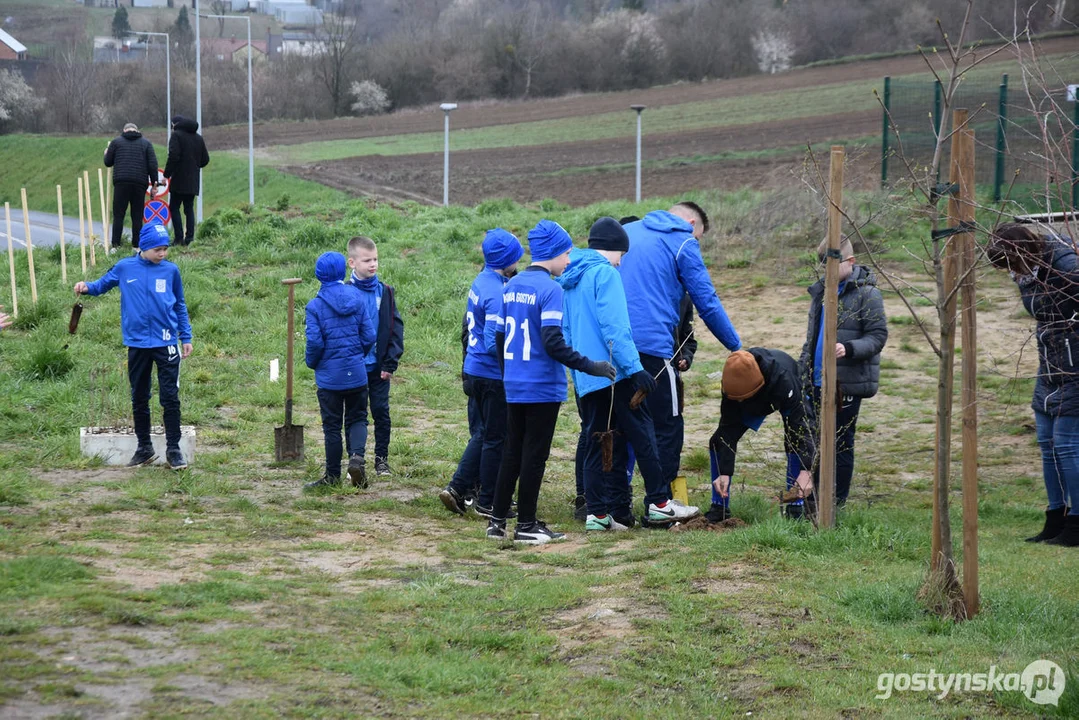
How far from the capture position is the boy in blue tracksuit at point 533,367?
7004 mm

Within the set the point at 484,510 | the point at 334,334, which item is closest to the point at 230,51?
the point at 334,334

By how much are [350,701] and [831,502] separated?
11.3ft

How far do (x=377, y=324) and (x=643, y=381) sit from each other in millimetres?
2528

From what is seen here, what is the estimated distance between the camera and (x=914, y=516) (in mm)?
7773

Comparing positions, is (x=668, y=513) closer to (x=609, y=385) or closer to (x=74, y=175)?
(x=609, y=385)

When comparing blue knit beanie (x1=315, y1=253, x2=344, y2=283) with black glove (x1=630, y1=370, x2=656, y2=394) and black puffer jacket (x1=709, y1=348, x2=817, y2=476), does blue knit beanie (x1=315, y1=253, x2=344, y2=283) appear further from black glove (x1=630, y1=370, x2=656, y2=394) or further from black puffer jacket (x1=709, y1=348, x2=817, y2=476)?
black puffer jacket (x1=709, y1=348, x2=817, y2=476)

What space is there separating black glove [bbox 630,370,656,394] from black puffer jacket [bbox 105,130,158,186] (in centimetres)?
1199

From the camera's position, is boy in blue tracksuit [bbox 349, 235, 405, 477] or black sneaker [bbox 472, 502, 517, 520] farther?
boy in blue tracksuit [bbox 349, 235, 405, 477]

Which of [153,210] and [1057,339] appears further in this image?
[153,210]

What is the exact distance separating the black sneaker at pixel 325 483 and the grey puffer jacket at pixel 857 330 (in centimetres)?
344

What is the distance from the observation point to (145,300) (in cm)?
854

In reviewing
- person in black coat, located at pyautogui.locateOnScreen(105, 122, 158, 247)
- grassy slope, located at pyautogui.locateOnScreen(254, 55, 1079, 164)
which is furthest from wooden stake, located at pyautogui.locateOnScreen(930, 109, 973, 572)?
grassy slope, located at pyautogui.locateOnScreen(254, 55, 1079, 164)

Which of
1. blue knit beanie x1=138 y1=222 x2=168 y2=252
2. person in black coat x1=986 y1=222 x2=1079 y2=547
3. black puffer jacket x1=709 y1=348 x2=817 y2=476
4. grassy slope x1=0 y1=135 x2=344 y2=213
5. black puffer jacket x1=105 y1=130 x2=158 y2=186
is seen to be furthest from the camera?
grassy slope x1=0 y1=135 x2=344 y2=213

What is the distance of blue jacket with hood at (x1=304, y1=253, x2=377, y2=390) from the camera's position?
8.30 m
